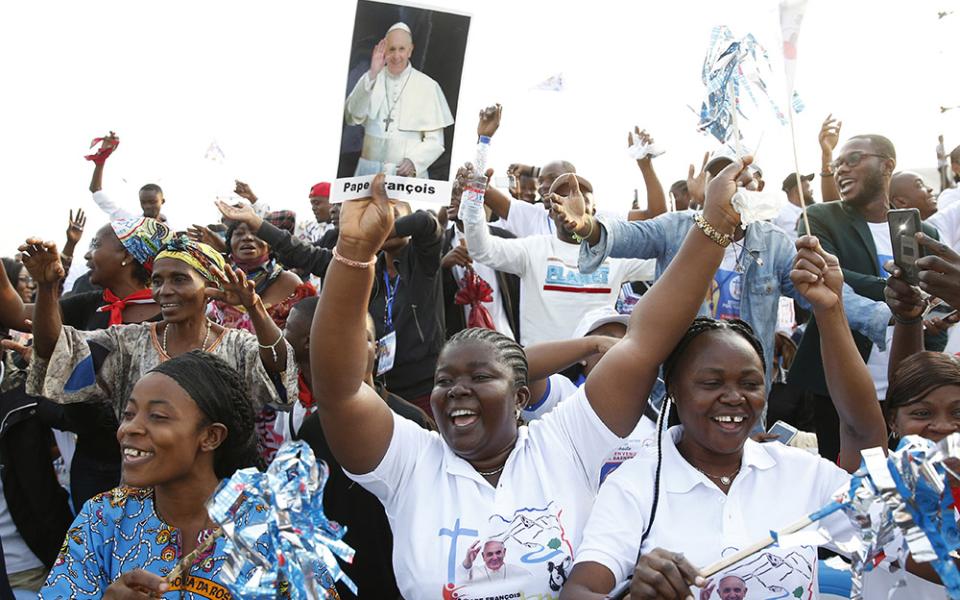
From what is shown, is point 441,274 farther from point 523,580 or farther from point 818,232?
point 523,580

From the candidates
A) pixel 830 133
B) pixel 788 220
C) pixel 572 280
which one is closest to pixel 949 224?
pixel 830 133

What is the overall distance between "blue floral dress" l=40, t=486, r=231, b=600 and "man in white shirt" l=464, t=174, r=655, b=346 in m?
3.11

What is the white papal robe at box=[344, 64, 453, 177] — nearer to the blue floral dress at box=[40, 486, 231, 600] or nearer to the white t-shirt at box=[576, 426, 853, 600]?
the white t-shirt at box=[576, 426, 853, 600]

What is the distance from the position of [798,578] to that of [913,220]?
1.52m

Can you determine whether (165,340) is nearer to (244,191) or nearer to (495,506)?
(495,506)

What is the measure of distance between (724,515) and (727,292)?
2.28m

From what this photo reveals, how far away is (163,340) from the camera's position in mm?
4000

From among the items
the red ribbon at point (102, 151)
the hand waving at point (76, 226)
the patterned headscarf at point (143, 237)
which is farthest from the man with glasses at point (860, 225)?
the red ribbon at point (102, 151)

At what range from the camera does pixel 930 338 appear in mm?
4160

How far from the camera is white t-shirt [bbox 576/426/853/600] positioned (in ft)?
7.50

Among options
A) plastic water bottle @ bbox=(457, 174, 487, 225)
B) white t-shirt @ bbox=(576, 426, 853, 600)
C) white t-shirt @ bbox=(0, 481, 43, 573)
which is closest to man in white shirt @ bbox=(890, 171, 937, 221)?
plastic water bottle @ bbox=(457, 174, 487, 225)

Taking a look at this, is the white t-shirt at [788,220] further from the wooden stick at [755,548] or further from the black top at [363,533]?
the wooden stick at [755,548]

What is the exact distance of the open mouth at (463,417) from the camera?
8.66 feet

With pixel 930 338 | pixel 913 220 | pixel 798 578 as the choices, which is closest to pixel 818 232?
pixel 930 338
